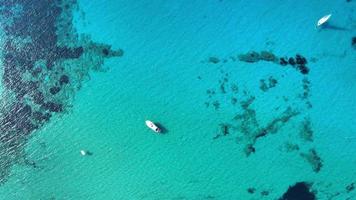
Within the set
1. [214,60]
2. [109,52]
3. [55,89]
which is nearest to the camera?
[214,60]

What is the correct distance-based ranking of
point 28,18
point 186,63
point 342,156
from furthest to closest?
point 28,18
point 186,63
point 342,156

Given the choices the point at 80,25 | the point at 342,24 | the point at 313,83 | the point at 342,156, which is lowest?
the point at 342,156

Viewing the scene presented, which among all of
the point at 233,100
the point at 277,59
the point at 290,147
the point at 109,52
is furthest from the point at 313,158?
the point at 109,52

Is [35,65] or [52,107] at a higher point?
[35,65]

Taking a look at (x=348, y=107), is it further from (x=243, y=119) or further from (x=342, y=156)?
(x=243, y=119)

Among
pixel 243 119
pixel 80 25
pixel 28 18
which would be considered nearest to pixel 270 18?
pixel 243 119

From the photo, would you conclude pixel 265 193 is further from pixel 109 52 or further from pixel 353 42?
pixel 109 52

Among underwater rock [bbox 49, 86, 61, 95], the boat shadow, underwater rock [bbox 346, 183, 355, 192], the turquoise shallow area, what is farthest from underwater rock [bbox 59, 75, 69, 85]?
underwater rock [bbox 346, 183, 355, 192]
